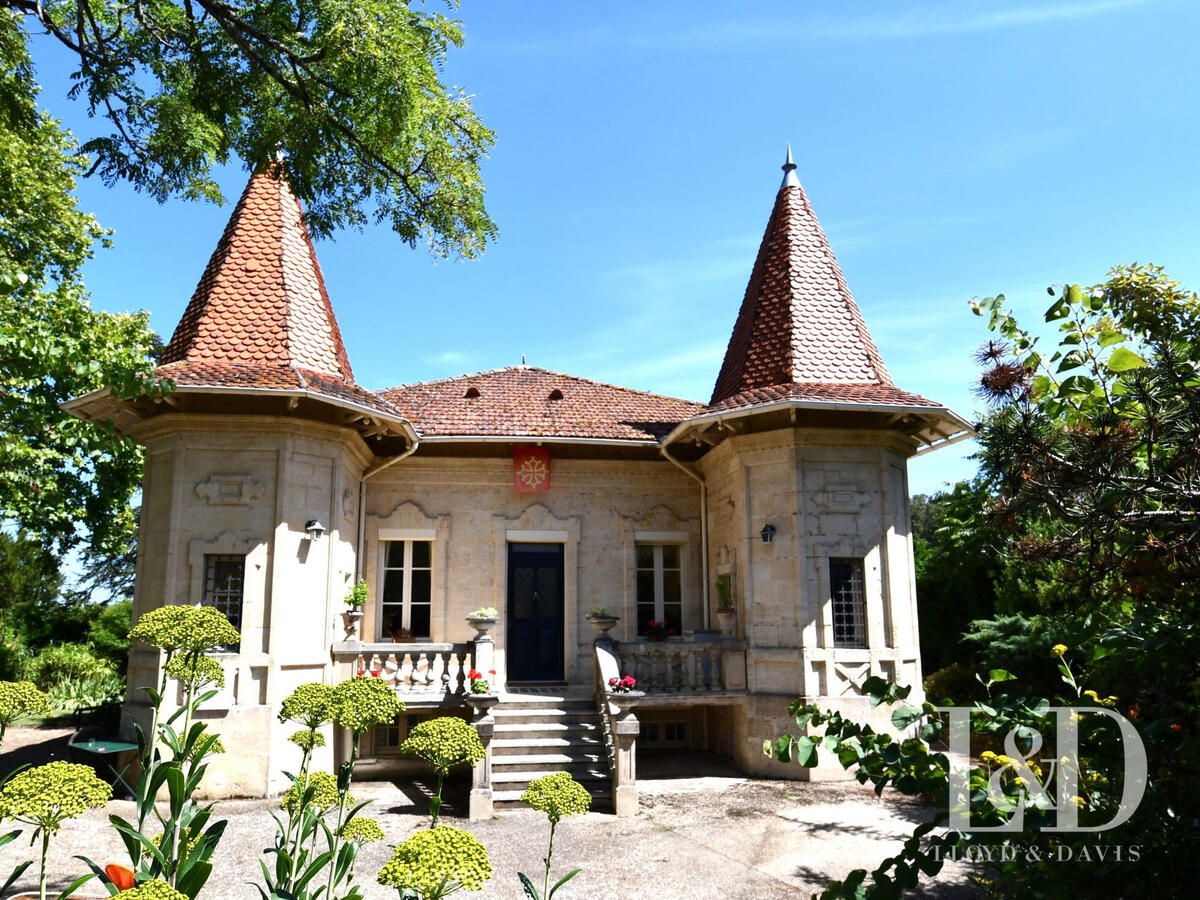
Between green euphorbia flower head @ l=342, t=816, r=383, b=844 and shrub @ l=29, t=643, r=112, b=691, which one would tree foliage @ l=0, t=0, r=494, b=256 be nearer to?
green euphorbia flower head @ l=342, t=816, r=383, b=844

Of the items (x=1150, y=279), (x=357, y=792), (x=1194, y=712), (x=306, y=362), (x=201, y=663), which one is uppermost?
(x=306, y=362)

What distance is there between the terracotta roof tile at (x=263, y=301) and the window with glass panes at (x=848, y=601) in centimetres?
800

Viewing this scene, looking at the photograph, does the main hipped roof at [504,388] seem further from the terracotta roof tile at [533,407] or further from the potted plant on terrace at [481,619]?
the potted plant on terrace at [481,619]

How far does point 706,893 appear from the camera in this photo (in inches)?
273

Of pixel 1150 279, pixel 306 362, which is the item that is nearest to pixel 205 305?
pixel 306 362

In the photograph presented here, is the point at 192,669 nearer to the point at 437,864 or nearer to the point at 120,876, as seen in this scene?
the point at 120,876

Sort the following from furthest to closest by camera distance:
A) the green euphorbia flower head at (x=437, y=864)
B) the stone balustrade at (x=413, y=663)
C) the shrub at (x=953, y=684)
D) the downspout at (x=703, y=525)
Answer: the shrub at (x=953, y=684)
the downspout at (x=703, y=525)
the stone balustrade at (x=413, y=663)
the green euphorbia flower head at (x=437, y=864)

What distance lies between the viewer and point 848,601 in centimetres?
1197

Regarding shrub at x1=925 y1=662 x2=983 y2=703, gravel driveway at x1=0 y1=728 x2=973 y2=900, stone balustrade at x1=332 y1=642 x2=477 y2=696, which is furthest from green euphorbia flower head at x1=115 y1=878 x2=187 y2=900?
shrub at x1=925 y1=662 x2=983 y2=703

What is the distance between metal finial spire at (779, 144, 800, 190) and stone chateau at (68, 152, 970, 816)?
28 mm

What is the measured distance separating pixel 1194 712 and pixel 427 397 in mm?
13518

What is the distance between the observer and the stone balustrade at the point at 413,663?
37.8ft

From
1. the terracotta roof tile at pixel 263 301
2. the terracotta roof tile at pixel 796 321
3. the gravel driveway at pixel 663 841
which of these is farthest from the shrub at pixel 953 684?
the terracotta roof tile at pixel 263 301

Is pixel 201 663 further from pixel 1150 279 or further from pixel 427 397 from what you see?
pixel 427 397
